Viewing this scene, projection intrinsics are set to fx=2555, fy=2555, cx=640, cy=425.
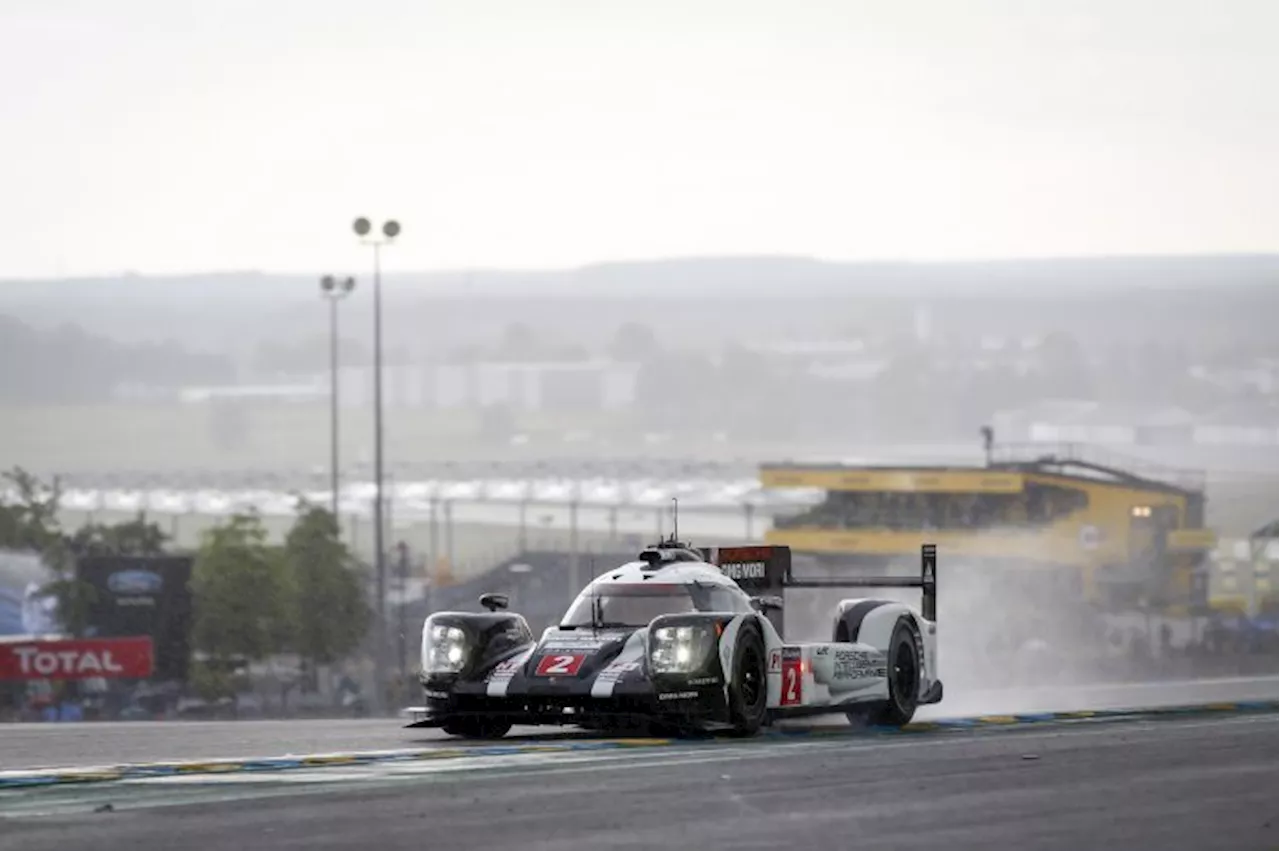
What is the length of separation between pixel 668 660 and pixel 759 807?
5425 millimetres

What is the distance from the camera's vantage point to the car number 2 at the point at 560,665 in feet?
60.2

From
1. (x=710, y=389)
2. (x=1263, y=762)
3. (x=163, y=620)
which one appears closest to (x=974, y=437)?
(x=710, y=389)

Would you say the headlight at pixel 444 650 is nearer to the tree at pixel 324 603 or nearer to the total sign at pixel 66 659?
the total sign at pixel 66 659

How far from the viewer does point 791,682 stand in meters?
19.2

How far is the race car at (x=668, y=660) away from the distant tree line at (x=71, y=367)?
134203 mm

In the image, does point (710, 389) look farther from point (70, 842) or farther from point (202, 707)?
point (70, 842)

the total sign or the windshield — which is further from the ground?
the windshield

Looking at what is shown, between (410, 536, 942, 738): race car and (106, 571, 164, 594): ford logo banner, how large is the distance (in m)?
53.9

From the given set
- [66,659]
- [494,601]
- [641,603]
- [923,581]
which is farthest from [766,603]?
[66,659]

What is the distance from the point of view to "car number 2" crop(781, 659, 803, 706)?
1912 cm

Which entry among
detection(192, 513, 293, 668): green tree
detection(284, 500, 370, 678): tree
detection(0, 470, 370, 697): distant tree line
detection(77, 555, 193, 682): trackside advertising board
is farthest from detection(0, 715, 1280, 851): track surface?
detection(284, 500, 370, 678): tree

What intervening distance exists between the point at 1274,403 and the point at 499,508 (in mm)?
49305

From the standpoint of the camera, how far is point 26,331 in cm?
17325

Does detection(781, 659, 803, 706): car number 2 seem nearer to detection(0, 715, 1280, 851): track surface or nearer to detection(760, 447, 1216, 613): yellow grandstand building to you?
detection(0, 715, 1280, 851): track surface
